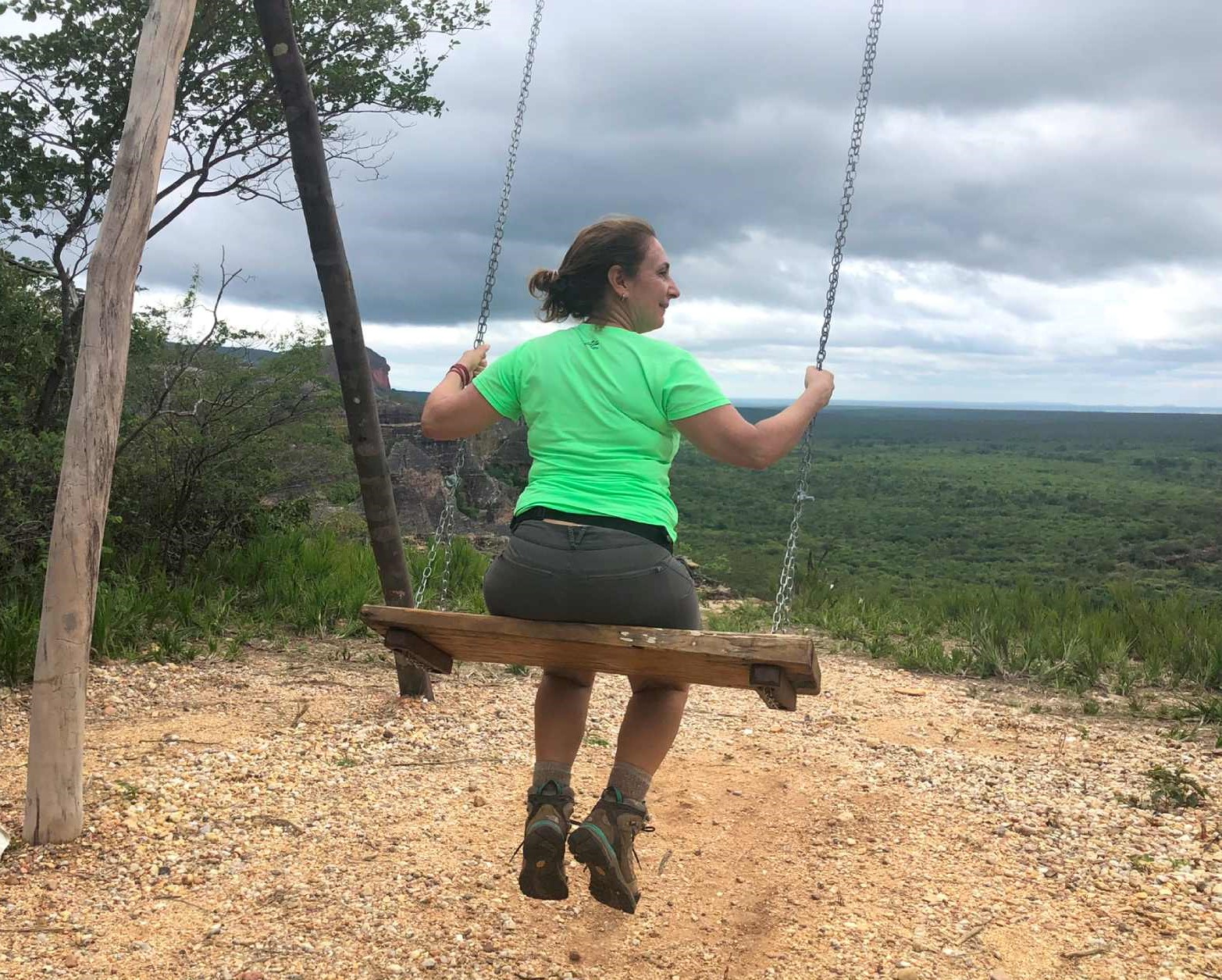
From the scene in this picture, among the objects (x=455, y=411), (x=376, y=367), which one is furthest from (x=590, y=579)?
(x=376, y=367)

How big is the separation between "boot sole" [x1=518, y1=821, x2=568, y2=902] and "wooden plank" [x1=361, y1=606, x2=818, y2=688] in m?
0.42

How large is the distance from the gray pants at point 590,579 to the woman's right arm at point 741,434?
28 centimetres

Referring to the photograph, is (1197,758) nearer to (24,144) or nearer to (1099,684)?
(1099,684)

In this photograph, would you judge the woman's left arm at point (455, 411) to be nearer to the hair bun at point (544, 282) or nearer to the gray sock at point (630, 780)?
the hair bun at point (544, 282)

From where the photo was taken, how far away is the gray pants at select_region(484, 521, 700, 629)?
2666mm

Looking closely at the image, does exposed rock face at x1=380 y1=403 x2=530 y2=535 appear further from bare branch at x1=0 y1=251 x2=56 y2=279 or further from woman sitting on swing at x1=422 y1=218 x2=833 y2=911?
woman sitting on swing at x1=422 y1=218 x2=833 y2=911

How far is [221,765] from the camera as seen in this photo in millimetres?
4574

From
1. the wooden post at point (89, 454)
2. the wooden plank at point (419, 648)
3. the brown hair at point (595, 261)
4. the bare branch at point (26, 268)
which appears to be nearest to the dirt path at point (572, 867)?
the wooden post at point (89, 454)

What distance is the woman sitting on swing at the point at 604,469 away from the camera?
106 inches

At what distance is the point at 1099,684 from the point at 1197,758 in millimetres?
1724

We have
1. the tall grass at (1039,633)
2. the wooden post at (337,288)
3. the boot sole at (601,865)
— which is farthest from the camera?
the tall grass at (1039,633)

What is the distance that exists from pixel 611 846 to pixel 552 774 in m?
0.24

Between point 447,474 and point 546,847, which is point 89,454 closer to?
point 546,847

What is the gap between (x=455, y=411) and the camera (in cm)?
293
